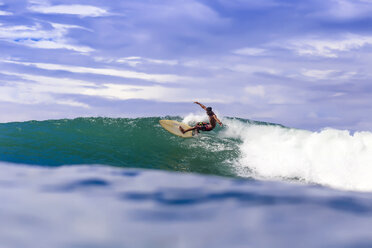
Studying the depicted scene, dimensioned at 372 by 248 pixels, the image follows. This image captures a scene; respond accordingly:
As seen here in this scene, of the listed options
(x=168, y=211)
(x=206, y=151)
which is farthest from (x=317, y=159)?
(x=168, y=211)

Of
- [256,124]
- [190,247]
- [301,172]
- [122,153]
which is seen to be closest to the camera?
[190,247]

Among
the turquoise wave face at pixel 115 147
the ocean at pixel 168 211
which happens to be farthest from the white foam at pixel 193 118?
the ocean at pixel 168 211

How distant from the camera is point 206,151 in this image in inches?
484

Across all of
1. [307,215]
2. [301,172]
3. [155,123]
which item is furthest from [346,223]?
[155,123]

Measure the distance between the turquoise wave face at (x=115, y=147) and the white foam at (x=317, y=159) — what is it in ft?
2.99

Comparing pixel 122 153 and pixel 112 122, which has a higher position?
pixel 112 122

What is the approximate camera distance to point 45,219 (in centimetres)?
332

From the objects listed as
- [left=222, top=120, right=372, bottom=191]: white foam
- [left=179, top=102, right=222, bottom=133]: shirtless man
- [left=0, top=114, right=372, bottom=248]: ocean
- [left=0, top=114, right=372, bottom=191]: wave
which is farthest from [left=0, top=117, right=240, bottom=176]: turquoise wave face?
[left=0, top=114, right=372, bottom=248]: ocean

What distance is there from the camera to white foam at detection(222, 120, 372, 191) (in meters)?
9.95

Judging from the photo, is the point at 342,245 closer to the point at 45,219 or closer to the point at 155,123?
the point at 45,219

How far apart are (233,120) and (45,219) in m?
15.9

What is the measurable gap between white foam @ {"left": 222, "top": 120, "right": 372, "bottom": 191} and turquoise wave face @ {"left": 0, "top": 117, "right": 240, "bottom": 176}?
911 millimetres

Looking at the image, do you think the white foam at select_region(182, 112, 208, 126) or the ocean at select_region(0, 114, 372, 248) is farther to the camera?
the white foam at select_region(182, 112, 208, 126)

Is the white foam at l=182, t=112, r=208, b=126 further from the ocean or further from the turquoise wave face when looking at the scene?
the ocean
